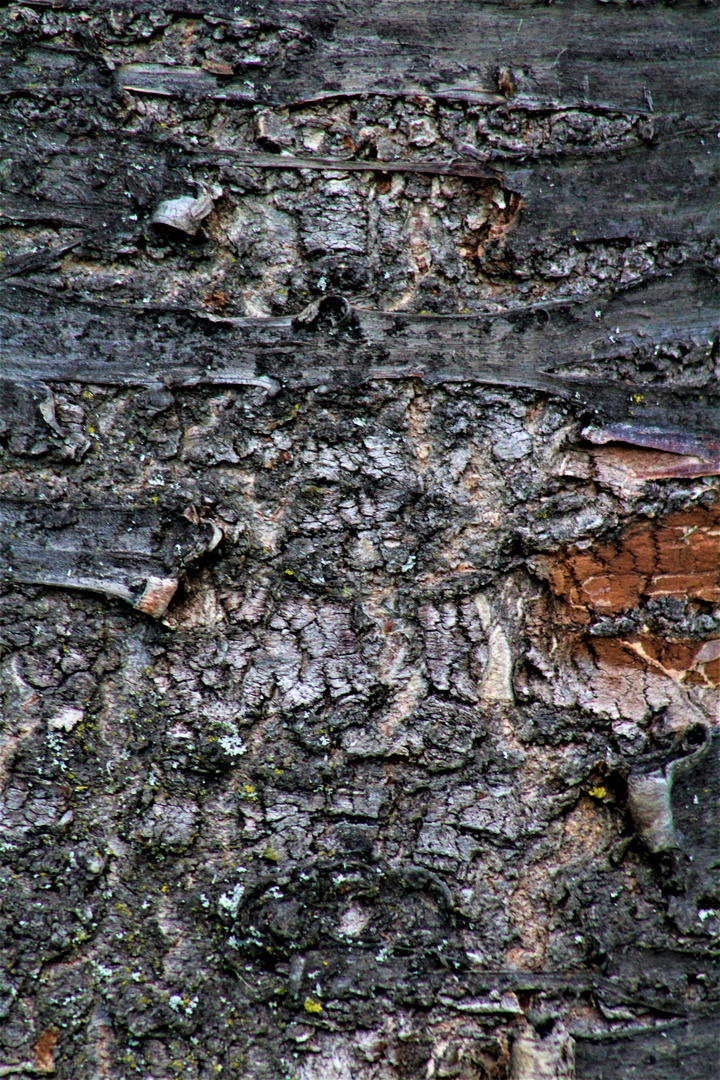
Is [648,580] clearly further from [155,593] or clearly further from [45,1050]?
[45,1050]

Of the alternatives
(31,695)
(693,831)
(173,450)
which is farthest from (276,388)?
(693,831)

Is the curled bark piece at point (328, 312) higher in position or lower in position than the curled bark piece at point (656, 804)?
higher

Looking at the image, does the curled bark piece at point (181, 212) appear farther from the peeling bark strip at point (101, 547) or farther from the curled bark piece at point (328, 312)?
the peeling bark strip at point (101, 547)

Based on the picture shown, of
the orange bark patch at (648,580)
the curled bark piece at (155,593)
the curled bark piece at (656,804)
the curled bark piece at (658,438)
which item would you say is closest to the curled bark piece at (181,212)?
the curled bark piece at (155,593)

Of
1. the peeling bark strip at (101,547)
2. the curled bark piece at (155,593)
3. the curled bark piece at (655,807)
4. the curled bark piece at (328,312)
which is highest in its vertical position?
the curled bark piece at (328,312)

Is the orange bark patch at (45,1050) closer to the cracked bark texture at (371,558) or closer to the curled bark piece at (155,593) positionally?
the cracked bark texture at (371,558)

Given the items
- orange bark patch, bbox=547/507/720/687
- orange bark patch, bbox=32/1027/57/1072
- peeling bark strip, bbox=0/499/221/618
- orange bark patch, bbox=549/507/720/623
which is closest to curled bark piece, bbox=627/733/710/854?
orange bark patch, bbox=547/507/720/687

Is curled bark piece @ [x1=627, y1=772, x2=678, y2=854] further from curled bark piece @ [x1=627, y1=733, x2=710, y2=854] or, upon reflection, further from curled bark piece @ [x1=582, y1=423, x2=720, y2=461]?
curled bark piece @ [x1=582, y1=423, x2=720, y2=461]

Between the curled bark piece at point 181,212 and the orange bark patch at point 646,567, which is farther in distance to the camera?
the orange bark patch at point 646,567
